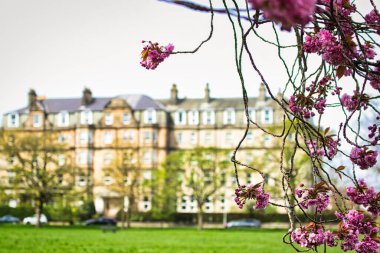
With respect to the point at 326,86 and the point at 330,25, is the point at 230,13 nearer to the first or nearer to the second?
the point at 330,25

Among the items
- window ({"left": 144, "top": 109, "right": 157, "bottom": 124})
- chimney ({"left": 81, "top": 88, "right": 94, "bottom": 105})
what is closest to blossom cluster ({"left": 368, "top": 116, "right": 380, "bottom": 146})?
window ({"left": 144, "top": 109, "right": 157, "bottom": 124})

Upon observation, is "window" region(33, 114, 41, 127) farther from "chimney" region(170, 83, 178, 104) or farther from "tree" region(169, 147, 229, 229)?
"tree" region(169, 147, 229, 229)

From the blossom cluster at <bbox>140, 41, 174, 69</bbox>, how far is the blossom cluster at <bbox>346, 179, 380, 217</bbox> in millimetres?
994

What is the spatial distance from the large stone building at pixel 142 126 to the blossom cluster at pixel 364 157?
153 feet

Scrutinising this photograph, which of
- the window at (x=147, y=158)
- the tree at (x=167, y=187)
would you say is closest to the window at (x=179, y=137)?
the window at (x=147, y=158)

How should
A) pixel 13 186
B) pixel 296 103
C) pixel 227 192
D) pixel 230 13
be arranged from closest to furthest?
pixel 230 13, pixel 296 103, pixel 13 186, pixel 227 192

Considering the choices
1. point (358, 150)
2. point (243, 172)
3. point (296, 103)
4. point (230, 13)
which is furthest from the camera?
point (243, 172)

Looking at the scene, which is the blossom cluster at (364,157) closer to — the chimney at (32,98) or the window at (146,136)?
the window at (146,136)

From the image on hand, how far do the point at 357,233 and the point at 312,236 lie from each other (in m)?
0.18

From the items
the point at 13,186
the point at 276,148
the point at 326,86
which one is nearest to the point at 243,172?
the point at 276,148

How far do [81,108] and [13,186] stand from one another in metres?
18.2

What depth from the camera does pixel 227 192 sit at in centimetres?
4941

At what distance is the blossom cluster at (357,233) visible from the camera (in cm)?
245

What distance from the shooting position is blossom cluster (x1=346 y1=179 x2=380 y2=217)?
2.59 m
